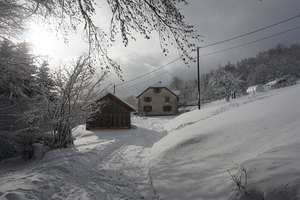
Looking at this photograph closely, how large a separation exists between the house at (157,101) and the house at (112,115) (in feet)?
65.2

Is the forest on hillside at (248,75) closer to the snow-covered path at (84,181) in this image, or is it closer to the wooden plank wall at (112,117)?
the wooden plank wall at (112,117)

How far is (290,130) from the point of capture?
13.6ft

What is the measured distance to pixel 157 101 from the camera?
40656mm

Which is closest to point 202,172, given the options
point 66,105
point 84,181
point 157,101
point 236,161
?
point 236,161

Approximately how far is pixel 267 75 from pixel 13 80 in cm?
7617

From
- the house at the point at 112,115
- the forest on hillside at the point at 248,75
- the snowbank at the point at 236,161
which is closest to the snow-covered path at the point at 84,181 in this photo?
the snowbank at the point at 236,161

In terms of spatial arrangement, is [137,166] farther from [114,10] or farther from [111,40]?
[114,10]

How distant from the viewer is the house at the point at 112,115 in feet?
65.7

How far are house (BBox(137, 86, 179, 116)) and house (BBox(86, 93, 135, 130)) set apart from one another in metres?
19.9

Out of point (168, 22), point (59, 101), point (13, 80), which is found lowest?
point (59, 101)

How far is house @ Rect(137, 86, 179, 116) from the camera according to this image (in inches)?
1596

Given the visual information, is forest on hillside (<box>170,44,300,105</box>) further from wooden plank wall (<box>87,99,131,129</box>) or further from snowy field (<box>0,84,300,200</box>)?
snowy field (<box>0,84,300,200</box>)

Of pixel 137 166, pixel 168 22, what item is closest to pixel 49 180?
pixel 137 166

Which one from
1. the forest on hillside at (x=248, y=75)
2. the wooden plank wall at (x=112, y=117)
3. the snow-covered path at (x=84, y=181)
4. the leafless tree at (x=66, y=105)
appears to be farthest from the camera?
the forest on hillside at (x=248, y=75)
